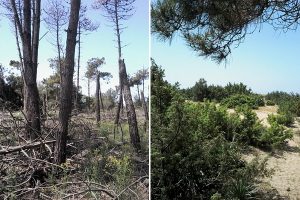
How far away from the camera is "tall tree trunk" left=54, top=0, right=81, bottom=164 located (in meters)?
1.76

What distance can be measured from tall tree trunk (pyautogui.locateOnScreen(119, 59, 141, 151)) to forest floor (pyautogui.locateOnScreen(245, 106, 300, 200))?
2.73ft

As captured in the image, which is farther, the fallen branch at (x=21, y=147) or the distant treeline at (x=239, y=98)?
the distant treeline at (x=239, y=98)

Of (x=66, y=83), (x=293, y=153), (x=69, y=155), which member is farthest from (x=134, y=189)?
(x=293, y=153)

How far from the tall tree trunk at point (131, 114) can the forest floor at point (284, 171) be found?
83 centimetres

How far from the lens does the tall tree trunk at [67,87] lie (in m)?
1.76

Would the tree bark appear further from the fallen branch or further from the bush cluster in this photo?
the bush cluster

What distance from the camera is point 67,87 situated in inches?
74.5

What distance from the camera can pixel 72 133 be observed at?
6.73ft

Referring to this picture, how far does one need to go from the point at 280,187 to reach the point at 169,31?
1272 millimetres

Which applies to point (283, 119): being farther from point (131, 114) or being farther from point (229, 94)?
point (131, 114)

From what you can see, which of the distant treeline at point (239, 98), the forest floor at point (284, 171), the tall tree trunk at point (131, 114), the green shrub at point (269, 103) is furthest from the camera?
the green shrub at point (269, 103)

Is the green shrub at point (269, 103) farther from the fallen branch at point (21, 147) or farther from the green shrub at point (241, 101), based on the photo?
the fallen branch at point (21, 147)

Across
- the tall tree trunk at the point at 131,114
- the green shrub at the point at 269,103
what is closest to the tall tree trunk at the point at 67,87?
the tall tree trunk at the point at 131,114

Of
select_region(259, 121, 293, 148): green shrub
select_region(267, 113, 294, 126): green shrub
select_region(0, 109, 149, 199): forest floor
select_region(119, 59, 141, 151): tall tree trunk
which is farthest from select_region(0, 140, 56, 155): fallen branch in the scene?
select_region(267, 113, 294, 126): green shrub
